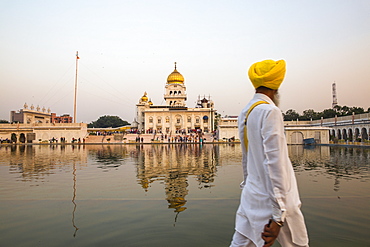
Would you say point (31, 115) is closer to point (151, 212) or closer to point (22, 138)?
point (22, 138)

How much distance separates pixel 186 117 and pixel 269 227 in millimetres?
63940

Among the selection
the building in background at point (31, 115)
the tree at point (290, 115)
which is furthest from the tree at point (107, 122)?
the tree at point (290, 115)

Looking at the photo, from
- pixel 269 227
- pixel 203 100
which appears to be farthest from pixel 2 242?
pixel 203 100

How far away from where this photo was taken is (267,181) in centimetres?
200

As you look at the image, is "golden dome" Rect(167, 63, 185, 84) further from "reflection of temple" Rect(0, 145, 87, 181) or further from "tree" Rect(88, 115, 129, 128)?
"reflection of temple" Rect(0, 145, 87, 181)

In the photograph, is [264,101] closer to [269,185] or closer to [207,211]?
[269,185]

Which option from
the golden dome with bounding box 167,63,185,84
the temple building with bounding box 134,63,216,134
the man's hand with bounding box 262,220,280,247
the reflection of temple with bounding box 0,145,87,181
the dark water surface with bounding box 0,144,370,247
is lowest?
the dark water surface with bounding box 0,144,370,247

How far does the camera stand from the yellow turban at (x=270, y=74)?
2268 millimetres

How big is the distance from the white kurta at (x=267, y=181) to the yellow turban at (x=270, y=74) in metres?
0.17

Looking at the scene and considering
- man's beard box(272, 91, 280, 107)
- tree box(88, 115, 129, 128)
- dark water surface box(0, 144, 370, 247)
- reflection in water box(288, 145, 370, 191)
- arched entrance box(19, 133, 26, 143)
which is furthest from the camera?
tree box(88, 115, 129, 128)

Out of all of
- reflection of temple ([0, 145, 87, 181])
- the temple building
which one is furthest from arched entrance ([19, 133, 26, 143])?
reflection of temple ([0, 145, 87, 181])

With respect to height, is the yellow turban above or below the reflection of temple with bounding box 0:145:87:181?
above

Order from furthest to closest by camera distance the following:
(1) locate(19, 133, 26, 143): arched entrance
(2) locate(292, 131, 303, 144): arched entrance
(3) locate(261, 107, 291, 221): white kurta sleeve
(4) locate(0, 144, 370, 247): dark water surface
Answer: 1. (1) locate(19, 133, 26, 143): arched entrance
2. (2) locate(292, 131, 303, 144): arched entrance
3. (4) locate(0, 144, 370, 247): dark water surface
4. (3) locate(261, 107, 291, 221): white kurta sleeve

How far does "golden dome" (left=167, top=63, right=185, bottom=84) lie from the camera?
225 feet
